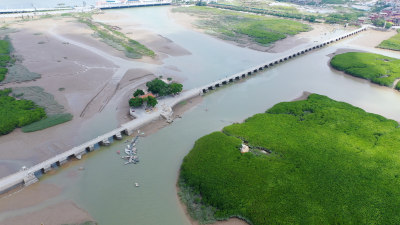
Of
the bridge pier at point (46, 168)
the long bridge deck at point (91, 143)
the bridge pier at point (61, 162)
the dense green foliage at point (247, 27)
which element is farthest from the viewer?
the dense green foliage at point (247, 27)

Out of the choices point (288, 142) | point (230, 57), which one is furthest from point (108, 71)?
point (288, 142)

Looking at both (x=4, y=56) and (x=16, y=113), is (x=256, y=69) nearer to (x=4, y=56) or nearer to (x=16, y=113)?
(x=16, y=113)

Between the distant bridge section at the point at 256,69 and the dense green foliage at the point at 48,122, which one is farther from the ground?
the distant bridge section at the point at 256,69

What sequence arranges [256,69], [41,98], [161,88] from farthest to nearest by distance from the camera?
[256,69] < [161,88] < [41,98]

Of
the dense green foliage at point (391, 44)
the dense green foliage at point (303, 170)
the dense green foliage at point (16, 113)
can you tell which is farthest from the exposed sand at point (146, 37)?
the dense green foliage at point (391, 44)

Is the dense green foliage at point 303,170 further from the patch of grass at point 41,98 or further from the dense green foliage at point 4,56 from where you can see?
the dense green foliage at point 4,56

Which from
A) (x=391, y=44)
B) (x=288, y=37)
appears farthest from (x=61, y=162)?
(x=391, y=44)
